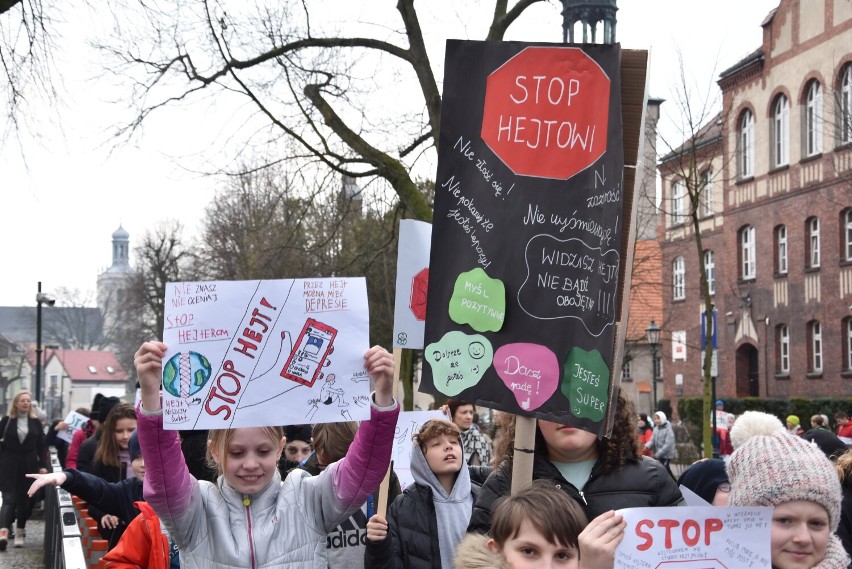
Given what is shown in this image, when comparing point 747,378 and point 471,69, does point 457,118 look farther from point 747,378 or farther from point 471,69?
point 747,378

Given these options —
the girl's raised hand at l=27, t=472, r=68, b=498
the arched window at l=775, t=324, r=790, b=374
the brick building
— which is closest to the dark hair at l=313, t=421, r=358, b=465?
the girl's raised hand at l=27, t=472, r=68, b=498

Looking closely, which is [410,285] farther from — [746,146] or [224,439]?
[746,146]

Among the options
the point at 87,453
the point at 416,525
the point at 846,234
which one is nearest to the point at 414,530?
the point at 416,525

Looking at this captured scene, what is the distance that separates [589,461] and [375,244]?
66.4ft

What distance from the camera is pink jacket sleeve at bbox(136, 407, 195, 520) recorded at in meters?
4.02

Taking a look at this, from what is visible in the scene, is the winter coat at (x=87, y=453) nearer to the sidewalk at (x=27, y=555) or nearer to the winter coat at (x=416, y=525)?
the sidewalk at (x=27, y=555)

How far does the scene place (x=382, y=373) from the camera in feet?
13.7

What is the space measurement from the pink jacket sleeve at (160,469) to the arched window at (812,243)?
125 ft

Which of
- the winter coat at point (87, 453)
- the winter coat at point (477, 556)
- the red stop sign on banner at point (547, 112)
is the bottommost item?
the winter coat at point (87, 453)

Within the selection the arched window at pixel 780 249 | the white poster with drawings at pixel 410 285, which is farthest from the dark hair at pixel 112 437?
the arched window at pixel 780 249

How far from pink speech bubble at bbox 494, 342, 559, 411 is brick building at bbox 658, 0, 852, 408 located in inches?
1174

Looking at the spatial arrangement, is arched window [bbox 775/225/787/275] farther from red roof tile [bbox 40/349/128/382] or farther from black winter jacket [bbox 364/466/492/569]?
red roof tile [bbox 40/349/128/382]

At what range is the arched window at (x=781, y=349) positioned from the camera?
41.7 metres

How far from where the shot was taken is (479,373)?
4.37 meters
